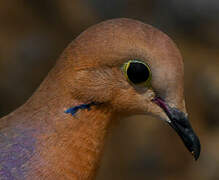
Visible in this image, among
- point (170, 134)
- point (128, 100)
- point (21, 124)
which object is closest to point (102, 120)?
point (128, 100)

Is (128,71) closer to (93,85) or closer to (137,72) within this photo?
(137,72)

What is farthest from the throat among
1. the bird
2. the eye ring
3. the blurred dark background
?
the blurred dark background

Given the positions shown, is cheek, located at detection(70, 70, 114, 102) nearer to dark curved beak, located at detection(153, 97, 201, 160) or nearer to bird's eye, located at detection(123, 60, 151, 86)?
bird's eye, located at detection(123, 60, 151, 86)

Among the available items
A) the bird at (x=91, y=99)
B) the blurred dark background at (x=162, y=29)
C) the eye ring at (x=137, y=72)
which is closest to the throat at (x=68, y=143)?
the bird at (x=91, y=99)

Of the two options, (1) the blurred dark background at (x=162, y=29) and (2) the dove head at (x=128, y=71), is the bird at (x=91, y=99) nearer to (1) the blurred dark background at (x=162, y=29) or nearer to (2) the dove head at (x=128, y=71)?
(2) the dove head at (x=128, y=71)

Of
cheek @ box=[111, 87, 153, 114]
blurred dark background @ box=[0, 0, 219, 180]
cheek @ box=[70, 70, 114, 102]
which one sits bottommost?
blurred dark background @ box=[0, 0, 219, 180]

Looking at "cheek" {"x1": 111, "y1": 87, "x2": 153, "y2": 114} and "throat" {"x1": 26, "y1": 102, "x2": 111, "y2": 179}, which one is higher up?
"cheek" {"x1": 111, "y1": 87, "x2": 153, "y2": 114}
